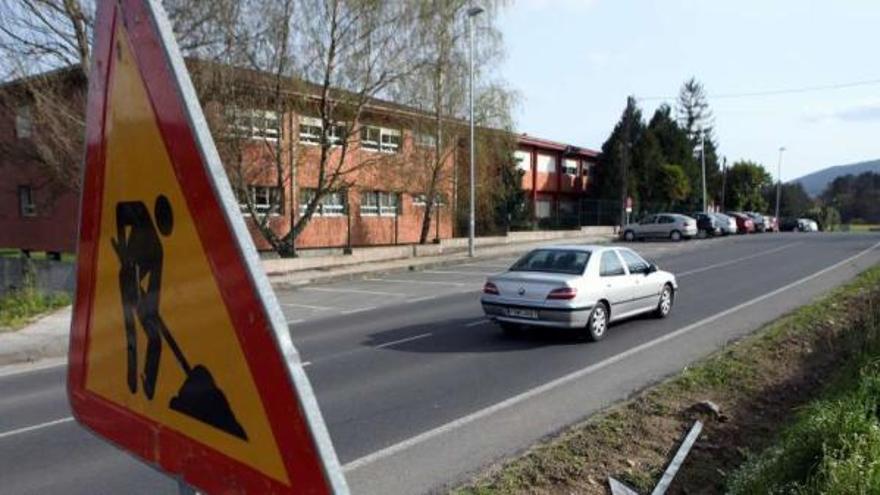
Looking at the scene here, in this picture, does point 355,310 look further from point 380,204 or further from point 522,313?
point 380,204

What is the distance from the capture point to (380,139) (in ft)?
94.9

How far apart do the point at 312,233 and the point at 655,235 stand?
23.8 m

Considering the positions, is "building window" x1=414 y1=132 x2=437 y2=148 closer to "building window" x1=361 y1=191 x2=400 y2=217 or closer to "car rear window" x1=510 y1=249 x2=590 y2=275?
"building window" x1=361 y1=191 x2=400 y2=217

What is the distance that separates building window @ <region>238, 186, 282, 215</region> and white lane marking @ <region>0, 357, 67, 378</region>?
14.0 meters

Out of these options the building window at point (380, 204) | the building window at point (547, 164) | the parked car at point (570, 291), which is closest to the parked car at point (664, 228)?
the building window at point (547, 164)

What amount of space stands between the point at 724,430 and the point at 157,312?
20.7 feet

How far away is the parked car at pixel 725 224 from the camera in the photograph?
5063 centimetres

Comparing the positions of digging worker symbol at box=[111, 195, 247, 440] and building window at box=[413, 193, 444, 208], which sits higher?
building window at box=[413, 193, 444, 208]

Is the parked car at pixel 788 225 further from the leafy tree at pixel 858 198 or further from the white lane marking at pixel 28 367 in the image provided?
the white lane marking at pixel 28 367

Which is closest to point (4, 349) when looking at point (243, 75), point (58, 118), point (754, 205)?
point (58, 118)

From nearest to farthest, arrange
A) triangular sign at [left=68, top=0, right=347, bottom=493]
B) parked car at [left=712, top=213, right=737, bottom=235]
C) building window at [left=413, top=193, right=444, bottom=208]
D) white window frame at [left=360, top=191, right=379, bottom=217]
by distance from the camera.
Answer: triangular sign at [left=68, top=0, right=347, bottom=493] → building window at [left=413, top=193, right=444, bottom=208] → white window frame at [left=360, top=191, right=379, bottom=217] → parked car at [left=712, top=213, right=737, bottom=235]

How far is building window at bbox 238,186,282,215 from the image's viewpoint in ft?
83.0

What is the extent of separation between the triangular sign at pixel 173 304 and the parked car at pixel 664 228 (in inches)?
1759

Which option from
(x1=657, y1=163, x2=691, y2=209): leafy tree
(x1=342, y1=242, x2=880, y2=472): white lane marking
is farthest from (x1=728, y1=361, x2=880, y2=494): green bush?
(x1=657, y1=163, x2=691, y2=209): leafy tree
